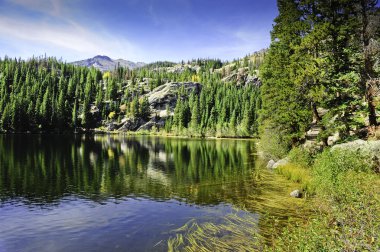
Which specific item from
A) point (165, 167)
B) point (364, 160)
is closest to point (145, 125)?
point (165, 167)

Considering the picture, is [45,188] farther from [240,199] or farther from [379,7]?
[379,7]

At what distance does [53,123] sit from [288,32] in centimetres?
15067

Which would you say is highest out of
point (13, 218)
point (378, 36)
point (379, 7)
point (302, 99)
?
point (379, 7)

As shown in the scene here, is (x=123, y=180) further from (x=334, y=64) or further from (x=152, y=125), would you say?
(x=152, y=125)

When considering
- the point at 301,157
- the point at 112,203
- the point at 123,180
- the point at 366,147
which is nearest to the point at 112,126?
the point at 123,180

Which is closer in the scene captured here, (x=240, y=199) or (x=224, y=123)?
(x=240, y=199)

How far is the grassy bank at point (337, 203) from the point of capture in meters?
8.62

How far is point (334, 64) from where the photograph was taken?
29703mm

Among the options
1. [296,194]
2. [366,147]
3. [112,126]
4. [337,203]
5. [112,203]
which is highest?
[112,126]

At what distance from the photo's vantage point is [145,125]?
188 meters

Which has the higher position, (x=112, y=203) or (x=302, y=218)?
(x=302, y=218)

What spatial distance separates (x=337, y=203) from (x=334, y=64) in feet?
66.9

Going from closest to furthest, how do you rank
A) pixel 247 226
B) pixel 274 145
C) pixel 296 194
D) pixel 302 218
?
pixel 247 226, pixel 302 218, pixel 296 194, pixel 274 145

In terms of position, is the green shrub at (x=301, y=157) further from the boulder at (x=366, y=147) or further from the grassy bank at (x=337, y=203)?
the boulder at (x=366, y=147)
